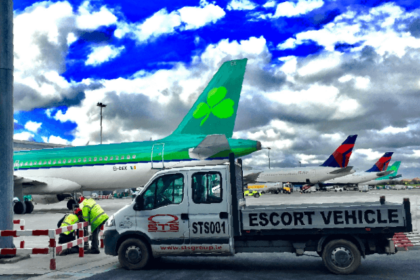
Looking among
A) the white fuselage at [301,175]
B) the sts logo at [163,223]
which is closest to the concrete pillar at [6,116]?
the sts logo at [163,223]

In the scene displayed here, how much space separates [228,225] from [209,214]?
0.43m

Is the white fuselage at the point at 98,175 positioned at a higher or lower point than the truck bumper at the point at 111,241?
higher

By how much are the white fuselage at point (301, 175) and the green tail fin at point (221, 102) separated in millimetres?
42361

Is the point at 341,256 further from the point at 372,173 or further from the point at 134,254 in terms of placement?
the point at 372,173

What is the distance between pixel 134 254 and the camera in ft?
25.6

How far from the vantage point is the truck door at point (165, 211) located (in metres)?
7.64

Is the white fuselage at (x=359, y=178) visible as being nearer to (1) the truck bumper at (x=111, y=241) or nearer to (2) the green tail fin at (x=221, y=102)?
(2) the green tail fin at (x=221, y=102)

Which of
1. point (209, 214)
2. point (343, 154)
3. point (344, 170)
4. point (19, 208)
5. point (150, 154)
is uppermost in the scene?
point (343, 154)

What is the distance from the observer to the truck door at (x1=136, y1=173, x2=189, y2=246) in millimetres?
7637

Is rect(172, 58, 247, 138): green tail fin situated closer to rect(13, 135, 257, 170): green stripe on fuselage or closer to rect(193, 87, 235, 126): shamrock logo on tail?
rect(193, 87, 235, 126): shamrock logo on tail

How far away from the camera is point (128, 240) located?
25.7 ft

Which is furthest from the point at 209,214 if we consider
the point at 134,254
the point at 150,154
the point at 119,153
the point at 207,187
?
the point at 119,153

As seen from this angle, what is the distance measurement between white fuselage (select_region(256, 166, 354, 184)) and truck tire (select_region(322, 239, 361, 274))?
54.0m

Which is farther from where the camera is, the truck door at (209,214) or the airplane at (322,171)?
the airplane at (322,171)
